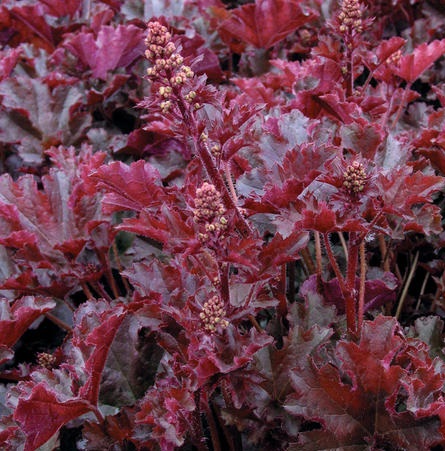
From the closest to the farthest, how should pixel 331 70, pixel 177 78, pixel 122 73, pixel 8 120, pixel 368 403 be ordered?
pixel 177 78 < pixel 368 403 < pixel 331 70 < pixel 8 120 < pixel 122 73

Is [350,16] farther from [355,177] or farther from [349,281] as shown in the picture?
[349,281]

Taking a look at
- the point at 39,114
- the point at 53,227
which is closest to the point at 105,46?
the point at 39,114

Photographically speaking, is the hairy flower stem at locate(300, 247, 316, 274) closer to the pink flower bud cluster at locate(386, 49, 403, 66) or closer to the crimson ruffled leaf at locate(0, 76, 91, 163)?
the pink flower bud cluster at locate(386, 49, 403, 66)

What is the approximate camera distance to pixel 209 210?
88 centimetres

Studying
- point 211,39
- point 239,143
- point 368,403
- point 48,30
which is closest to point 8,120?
point 48,30

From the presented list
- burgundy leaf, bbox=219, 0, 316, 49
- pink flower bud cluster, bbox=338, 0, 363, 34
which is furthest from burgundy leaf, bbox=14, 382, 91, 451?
burgundy leaf, bbox=219, 0, 316, 49

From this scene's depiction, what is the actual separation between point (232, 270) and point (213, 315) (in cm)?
47

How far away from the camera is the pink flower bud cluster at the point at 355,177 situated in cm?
104

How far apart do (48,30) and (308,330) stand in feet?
5.95

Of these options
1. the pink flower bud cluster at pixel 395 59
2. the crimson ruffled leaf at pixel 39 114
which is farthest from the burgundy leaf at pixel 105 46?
the pink flower bud cluster at pixel 395 59

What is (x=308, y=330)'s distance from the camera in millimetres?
1147

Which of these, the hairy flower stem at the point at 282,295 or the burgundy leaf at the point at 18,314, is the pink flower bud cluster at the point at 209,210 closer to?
the hairy flower stem at the point at 282,295

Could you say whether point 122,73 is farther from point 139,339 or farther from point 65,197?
point 139,339

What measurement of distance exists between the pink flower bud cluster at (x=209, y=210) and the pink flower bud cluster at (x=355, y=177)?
0.86 feet
